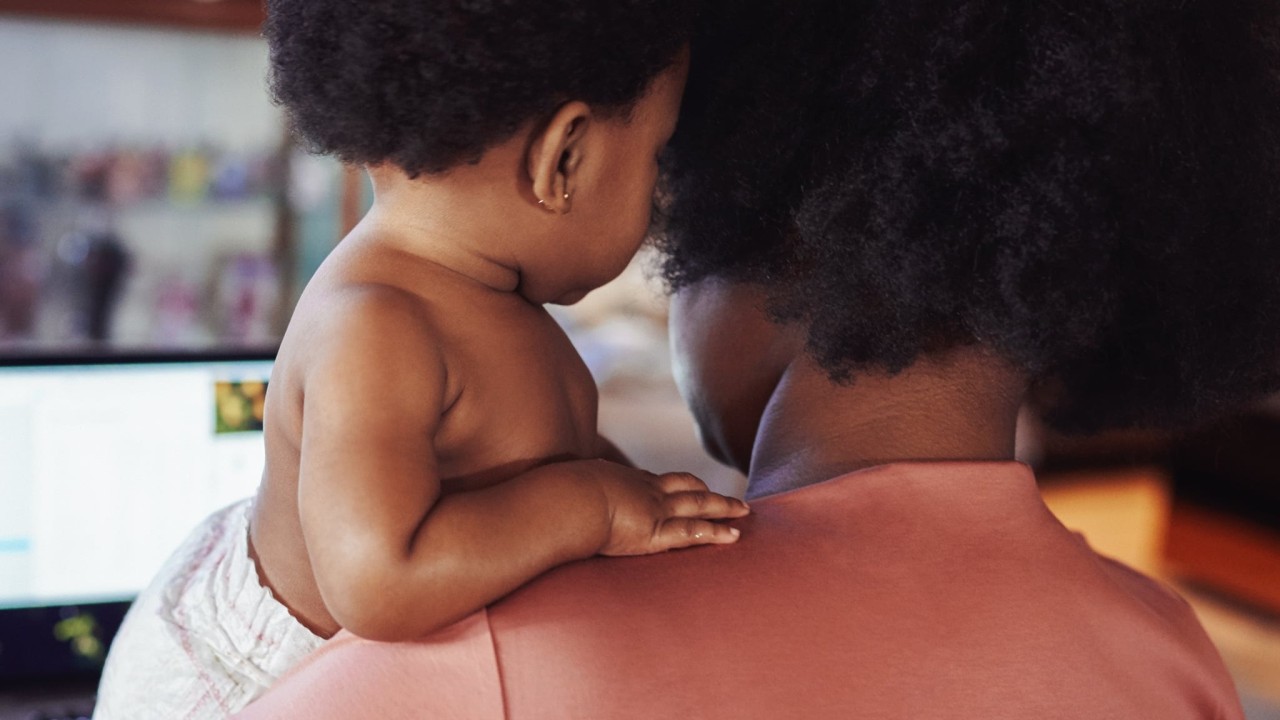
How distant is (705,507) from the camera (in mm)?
684

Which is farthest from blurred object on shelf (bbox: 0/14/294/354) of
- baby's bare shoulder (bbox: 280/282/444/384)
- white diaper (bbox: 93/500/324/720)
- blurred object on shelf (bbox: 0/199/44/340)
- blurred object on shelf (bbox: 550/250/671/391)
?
baby's bare shoulder (bbox: 280/282/444/384)

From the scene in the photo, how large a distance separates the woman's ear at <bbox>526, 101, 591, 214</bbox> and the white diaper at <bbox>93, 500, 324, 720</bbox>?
0.33 metres

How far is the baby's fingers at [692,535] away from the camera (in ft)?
2.19

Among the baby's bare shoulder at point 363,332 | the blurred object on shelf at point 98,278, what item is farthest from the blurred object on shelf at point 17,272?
the baby's bare shoulder at point 363,332

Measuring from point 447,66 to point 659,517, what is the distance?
11.1 inches

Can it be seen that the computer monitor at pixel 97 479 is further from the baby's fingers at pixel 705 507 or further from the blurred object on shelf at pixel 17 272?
the blurred object on shelf at pixel 17 272

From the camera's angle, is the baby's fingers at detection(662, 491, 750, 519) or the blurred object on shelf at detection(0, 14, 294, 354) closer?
the baby's fingers at detection(662, 491, 750, 519)

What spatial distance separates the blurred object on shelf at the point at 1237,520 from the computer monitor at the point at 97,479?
295 cm

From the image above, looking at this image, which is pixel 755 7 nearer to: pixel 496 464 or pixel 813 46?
pixel 813 46

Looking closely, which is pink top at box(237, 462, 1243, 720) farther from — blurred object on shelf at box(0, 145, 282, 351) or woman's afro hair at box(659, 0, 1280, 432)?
blurred object on shelf at box(0, 145, 282, 351)

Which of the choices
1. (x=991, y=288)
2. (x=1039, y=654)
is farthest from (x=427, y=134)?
(x=1039, y=654)

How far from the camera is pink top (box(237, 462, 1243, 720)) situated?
59 cm

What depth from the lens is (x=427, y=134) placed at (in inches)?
26.9

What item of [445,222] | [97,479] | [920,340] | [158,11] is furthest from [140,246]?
[920,340]
